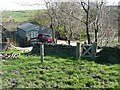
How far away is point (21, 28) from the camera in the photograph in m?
33.6

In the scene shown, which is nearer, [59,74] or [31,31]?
[59,74]

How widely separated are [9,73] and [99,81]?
316 cm

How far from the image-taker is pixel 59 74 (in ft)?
32.0

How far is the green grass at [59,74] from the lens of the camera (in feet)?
28.4

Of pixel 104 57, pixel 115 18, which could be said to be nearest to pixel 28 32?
pixel 115 18

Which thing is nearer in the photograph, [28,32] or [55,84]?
[55,84]

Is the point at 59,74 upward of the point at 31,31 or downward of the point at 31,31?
downward

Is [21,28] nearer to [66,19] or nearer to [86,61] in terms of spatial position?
[66,19]

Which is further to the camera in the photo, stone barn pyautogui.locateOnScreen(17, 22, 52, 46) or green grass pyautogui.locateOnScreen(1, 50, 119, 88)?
stone barn pyautogui.locateOnScreen(17, 22, 52, 46)

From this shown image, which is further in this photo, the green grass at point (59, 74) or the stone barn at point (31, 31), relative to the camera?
the stone barn at point (31, 31)

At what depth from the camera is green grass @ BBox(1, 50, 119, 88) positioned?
340 inches

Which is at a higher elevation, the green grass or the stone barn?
the stone barn

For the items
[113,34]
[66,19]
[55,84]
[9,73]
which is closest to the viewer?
[55,84]

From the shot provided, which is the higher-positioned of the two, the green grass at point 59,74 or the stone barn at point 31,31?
the stone barn at point 31,31
